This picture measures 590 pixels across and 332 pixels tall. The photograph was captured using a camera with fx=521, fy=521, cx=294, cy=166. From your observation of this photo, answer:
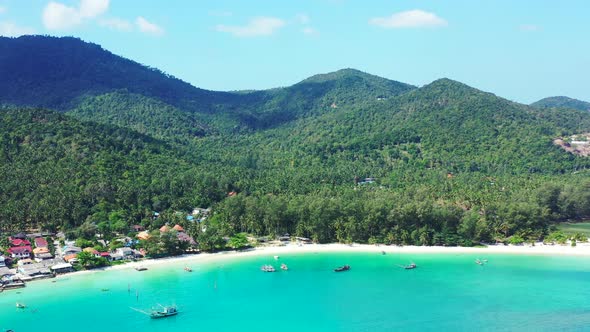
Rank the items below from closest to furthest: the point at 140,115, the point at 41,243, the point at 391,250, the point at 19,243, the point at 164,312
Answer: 1. the point at 164,312
2. the point at 19,243
3. the point at 41,243
4. the point at 391,250
5. the point at 140,115

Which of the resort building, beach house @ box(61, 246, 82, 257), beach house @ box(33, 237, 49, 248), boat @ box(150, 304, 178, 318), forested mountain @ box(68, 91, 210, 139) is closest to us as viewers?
boat @ box(150, 304, 178, 318)

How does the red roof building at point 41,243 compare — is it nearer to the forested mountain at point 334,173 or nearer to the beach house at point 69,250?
the beach house at point 69,250

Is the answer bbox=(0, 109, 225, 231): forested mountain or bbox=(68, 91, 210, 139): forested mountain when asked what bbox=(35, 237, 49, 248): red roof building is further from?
bbox=(68, 91, 210, 139): forested mountain

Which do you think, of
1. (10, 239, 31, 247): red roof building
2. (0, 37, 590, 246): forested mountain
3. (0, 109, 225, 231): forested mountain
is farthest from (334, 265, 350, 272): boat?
(10, 239, 31, 247): red roof building

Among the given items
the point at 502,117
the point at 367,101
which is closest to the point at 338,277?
the point at 502,117

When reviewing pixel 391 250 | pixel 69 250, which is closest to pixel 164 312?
pixel 69 250

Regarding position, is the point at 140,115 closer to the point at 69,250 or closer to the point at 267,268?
the point at 69,250
